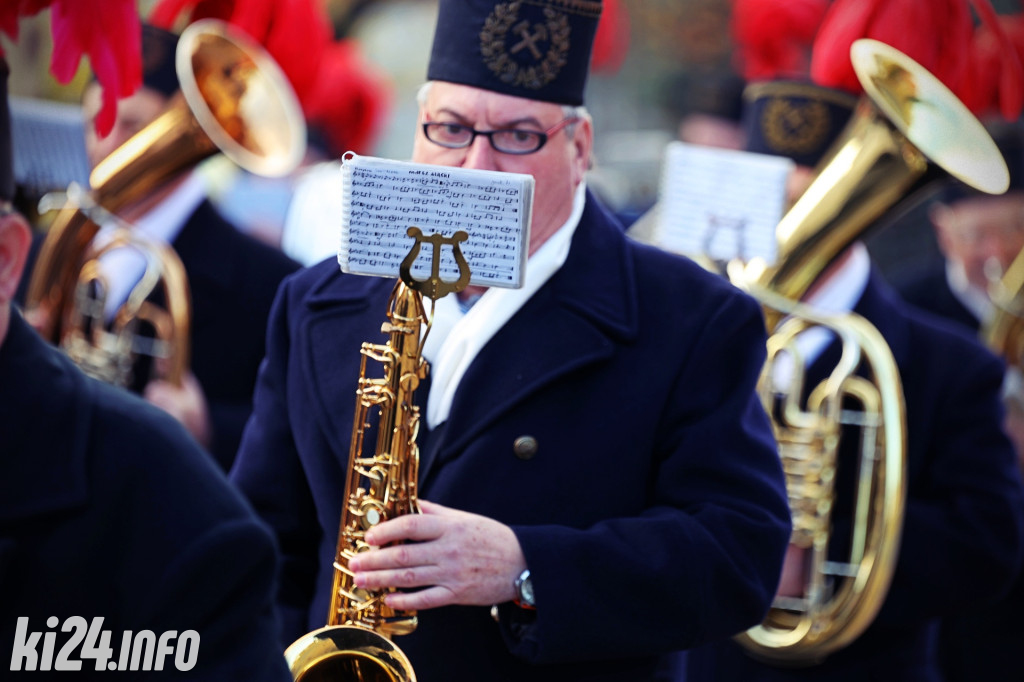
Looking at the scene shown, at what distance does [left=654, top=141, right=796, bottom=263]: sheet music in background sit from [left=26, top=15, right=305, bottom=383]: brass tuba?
4.47 feet

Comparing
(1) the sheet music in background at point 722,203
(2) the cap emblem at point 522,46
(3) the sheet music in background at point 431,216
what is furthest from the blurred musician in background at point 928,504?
(3) the sheet music in background at point 431,216

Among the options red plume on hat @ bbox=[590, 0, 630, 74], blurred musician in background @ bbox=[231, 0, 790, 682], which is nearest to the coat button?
blurred musician in background @ bbox=[231, 0, 790, 682]

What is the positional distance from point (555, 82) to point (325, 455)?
855 millimetres

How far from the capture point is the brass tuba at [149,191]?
443 cm

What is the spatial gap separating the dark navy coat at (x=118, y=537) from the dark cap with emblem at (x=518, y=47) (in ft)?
3.44

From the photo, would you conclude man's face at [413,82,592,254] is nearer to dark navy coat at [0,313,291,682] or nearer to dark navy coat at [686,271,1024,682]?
dark navy coat at [0,313,291,682]

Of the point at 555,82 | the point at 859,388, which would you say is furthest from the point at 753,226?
the point at 555,82

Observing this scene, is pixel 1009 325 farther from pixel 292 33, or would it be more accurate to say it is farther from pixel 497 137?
pixel 497 137

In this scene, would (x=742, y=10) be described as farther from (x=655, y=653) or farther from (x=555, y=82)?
(x=655, y=653)

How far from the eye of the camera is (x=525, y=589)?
2.41 metres

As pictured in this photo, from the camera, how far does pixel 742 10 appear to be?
597cm

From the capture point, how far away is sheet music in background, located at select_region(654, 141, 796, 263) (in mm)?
3725

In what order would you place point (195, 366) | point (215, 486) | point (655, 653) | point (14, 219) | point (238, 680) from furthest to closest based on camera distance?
point (195, 366), point (655, 653), point (14, 219), point (215, 486), point (238, 680)

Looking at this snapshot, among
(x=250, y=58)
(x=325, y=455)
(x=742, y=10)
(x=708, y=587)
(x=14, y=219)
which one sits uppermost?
(x=742, y=10)
